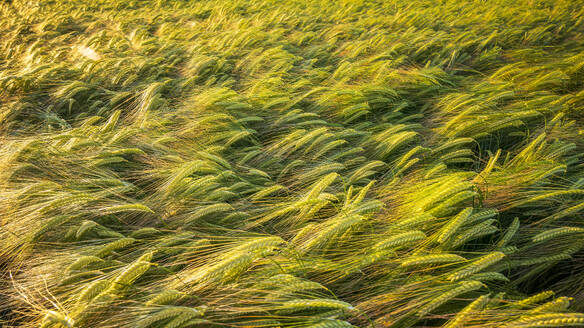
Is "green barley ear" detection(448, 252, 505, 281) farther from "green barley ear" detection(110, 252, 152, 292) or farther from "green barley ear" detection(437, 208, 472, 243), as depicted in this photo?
"green barley ear" detection(110, 252, 152, 292)

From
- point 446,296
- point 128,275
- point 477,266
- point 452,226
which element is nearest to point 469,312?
point 446,296

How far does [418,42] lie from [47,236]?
13.3 feet

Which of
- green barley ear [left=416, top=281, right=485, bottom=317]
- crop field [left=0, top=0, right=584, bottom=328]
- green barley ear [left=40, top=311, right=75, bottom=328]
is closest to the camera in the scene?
green barley ear [left=40, top=311, right=75, bottom=328]

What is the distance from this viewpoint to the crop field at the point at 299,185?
1.08 meters

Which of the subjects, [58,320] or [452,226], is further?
[452,226]

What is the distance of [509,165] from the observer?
1.78 meters

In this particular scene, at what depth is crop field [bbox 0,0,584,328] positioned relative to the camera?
1079 mm

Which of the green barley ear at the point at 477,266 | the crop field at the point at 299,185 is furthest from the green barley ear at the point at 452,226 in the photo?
the green barley ear at the point at 477,266

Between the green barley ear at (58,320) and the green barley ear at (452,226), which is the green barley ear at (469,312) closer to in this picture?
the green barley ear at (452,226)

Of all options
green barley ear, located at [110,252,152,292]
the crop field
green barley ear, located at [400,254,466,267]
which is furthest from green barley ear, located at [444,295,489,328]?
green barley ear, located at [110,252,152,292]

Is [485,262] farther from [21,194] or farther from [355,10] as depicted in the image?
[355,10]

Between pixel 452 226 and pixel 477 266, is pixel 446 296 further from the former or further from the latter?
pixel 452 226

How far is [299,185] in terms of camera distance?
1.91 metres

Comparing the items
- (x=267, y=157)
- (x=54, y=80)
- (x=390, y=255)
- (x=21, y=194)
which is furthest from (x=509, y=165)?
(x=54, y=80)
